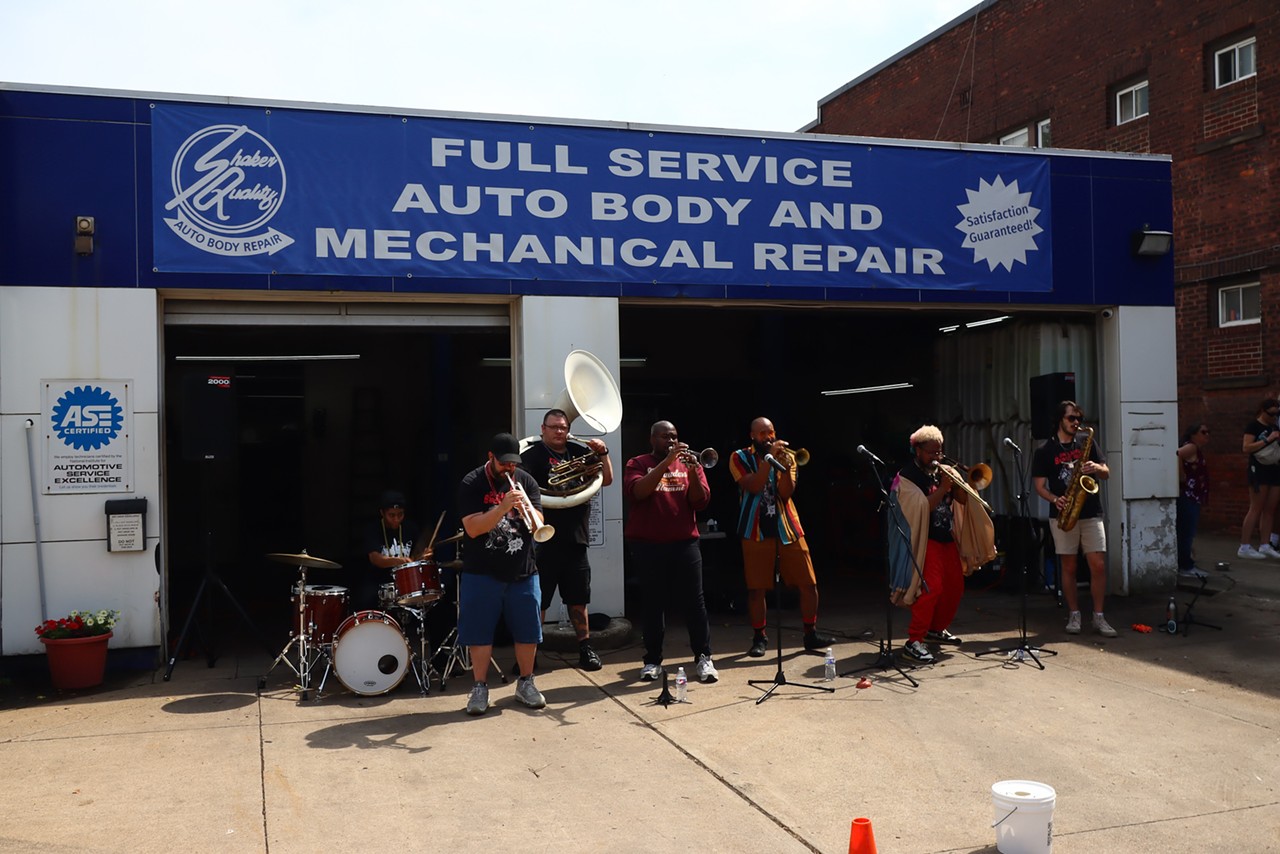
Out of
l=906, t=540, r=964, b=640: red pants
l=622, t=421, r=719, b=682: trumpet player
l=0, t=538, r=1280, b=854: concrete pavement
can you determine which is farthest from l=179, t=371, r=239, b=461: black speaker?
l=906, t=540, r=964, b=640: red pants

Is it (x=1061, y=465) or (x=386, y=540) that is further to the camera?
(x=1061, y=465)

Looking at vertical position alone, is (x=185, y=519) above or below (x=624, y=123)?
below

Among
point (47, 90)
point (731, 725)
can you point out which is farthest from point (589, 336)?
point (47, 90)

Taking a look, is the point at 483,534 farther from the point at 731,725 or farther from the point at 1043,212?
the point at 1043,212

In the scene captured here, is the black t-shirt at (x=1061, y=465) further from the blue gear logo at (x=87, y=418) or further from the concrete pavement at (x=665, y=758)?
the blue gear logo at (x=87, y=418)

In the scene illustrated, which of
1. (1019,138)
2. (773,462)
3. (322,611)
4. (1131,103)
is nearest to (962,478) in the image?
(773,462)

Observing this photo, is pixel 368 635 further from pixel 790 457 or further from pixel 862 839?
pixel 862 839

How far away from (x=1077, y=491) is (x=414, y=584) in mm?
5353

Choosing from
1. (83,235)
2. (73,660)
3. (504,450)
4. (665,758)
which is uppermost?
(83,235)

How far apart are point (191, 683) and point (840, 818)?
5.02 meters

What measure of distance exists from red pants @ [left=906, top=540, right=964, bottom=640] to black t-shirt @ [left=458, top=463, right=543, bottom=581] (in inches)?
123

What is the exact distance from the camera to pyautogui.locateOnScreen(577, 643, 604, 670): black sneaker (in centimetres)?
804

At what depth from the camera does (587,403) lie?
8453 millimetres

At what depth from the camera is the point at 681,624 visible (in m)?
9.91
